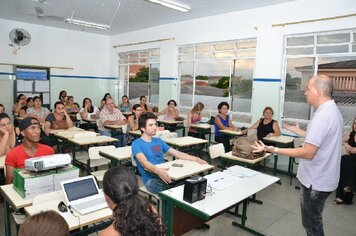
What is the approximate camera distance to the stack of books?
6.80 ft

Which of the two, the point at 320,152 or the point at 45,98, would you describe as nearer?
the point at 320,152

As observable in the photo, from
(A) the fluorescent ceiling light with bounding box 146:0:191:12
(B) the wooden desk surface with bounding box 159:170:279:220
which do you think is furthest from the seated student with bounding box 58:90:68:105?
(B) the wooden desk surface with bounding box 159:170:279:220

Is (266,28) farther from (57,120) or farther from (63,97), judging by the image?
(63,97)

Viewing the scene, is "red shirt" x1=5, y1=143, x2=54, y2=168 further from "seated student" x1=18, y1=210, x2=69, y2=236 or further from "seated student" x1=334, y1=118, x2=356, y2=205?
"seated student" x1=334, y1=118, x2=356, y2=205

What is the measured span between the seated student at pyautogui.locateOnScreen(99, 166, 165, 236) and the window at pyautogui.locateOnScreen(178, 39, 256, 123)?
18.2 feet

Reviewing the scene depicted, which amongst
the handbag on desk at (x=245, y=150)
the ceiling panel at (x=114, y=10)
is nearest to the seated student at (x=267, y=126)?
the handbag on desk at (x=245, y=150)

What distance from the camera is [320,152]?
212cm

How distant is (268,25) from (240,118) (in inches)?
88.3

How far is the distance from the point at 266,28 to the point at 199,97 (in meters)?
2.61

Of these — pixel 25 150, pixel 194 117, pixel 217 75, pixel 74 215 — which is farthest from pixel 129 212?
pixel 217 75

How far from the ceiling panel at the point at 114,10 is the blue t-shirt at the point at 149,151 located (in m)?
3.91

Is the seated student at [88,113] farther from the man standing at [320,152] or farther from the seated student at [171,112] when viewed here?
the man standing at [320,152]

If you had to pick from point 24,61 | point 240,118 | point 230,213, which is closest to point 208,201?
point 230,213

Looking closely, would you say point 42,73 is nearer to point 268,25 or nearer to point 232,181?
point 268,25
